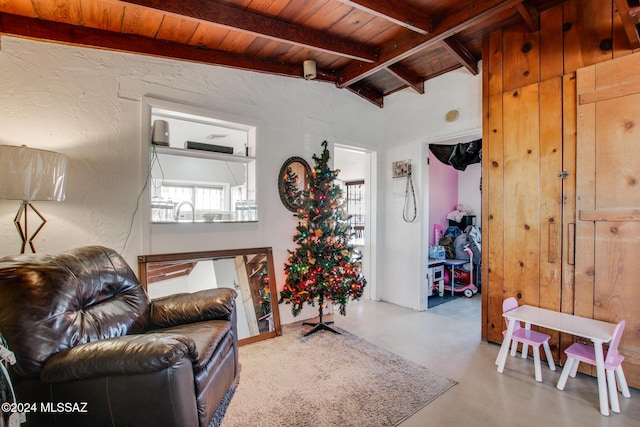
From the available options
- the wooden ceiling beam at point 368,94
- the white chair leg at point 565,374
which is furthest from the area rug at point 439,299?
the wooden ceiling beam at point 368,94

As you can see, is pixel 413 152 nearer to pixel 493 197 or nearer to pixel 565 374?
pixel 493 197

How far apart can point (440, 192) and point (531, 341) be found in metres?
3.73

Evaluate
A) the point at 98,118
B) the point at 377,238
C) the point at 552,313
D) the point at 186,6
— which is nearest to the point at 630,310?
the point at 552,313

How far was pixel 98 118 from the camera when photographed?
8.18 ft

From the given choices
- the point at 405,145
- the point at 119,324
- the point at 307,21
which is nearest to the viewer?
the point at 119,324

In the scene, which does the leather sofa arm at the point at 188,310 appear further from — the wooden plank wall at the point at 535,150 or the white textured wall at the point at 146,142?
the wooden plank wall at the point at 535,150

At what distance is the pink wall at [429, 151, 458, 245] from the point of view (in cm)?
561

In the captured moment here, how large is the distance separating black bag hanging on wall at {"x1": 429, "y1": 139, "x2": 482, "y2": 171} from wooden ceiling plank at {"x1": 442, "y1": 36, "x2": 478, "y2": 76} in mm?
1015

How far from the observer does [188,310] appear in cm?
217

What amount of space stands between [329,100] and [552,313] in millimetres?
3124

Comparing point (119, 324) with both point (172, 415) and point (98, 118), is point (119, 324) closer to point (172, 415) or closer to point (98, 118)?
point (172, 415)

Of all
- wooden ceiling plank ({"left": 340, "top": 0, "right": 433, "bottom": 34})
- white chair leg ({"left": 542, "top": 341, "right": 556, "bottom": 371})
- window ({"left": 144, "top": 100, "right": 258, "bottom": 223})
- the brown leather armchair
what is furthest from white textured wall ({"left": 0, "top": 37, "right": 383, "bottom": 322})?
white chair leg ({"left": 542, "top": 341, "right": 556, "bottom": 371})

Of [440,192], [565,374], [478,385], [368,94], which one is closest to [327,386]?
[478,385]

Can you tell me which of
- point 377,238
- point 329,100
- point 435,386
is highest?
point 329,100
